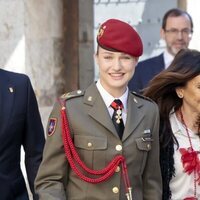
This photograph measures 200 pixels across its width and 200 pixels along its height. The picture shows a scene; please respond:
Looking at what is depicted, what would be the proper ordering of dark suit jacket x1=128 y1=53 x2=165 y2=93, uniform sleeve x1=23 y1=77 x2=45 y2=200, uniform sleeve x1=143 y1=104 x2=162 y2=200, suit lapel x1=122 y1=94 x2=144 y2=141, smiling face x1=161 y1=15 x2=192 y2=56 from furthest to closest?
smiling face x1=161 y1=15 x2=192 y2=56
dark suit jacket x1=128 y1=53 x2=165 y2=93
uniform sleeve x1=23 y1=77 x2=45 y2=200
uniform sleeve x1=143 y1=104 x2=162 y2=200
suit lapel x1=122 y1=94 x2=144 y2=141

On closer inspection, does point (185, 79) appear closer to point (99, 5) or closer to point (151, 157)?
point (151, 157)

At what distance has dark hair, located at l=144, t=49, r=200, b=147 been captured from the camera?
4520 mm

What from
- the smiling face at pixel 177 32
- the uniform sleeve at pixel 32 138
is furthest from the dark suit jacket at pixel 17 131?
the smiling face at pixel 177 32

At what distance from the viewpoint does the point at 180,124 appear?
15.0 feet

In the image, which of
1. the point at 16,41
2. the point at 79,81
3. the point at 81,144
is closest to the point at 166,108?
the point at 81,144

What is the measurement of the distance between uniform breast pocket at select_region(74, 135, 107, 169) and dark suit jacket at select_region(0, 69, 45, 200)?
48 cm

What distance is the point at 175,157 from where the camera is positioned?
14.7 ft

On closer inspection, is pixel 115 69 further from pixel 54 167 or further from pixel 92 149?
pixel 54 167

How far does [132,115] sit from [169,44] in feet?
10.2

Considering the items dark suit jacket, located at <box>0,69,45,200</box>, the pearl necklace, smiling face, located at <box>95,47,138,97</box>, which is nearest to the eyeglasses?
the pearl necklace

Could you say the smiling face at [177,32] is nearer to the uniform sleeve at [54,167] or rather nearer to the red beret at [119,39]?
the red beret at [119,39]

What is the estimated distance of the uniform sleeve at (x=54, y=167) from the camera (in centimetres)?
393

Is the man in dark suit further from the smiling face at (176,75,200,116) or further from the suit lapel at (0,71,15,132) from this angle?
the suit lapel at (0,71,15,132)

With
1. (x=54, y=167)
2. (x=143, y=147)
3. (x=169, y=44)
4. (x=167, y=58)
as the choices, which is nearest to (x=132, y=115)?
(x=143, y=147)
